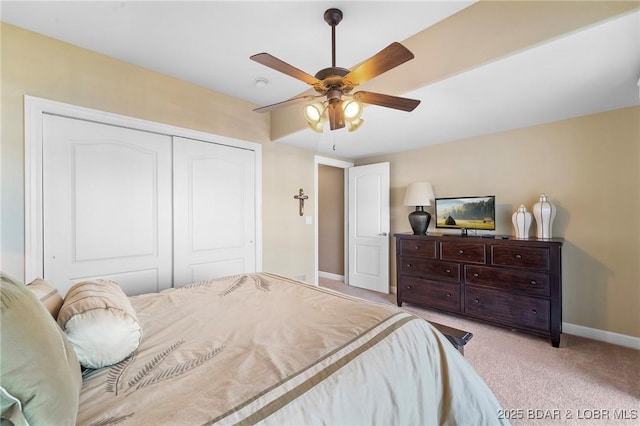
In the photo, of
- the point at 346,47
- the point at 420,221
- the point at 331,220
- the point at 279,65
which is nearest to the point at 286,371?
the point at 279,65

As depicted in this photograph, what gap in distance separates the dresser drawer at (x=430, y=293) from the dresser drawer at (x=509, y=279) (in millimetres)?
231

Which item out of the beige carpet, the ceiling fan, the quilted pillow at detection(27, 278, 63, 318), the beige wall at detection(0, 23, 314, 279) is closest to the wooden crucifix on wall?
the beige wall at detection(0, 23, 314, 279)

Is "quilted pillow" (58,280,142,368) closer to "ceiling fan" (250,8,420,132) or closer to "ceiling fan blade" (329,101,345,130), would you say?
"ceiling fan" (250,8,420,132)

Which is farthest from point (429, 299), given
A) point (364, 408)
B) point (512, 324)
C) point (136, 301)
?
point (136, 301)

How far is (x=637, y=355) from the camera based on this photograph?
234cm

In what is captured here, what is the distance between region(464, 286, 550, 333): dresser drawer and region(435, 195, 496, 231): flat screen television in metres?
0.76

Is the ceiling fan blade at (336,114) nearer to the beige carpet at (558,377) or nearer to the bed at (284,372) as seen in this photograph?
the bed at (284,372)

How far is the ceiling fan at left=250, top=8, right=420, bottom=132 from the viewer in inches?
59.7

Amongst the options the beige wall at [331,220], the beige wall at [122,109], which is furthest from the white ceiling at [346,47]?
the beige wall at [331,220]

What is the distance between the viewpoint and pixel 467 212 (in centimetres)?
330

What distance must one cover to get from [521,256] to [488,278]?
39cm

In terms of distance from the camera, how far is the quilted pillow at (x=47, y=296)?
1.12 m

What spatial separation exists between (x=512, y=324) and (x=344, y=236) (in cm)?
273

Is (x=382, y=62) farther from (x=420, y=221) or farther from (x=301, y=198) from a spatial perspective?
(x=301, y=198)
